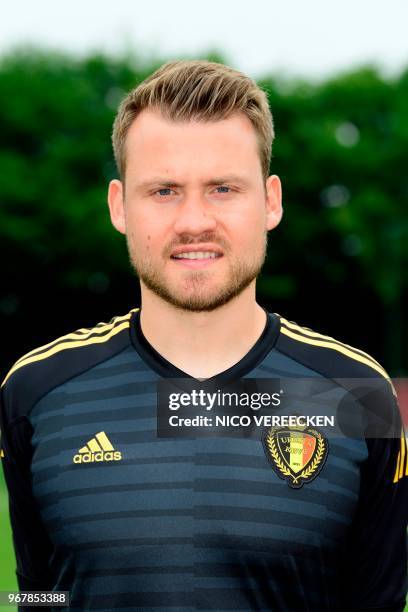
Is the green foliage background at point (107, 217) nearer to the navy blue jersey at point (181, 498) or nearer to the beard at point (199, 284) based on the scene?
the navy blue jersey at point (181, 498)

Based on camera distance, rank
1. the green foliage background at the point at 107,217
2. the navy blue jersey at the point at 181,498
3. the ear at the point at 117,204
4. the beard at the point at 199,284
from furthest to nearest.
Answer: the green foliage background at the point at 107,217
the ear at the point at 117,204
the beard at the point at 199,284
the navy blue jersey at the point at 181,498

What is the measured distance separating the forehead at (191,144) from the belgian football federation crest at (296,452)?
3.04ft

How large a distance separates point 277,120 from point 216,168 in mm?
41510

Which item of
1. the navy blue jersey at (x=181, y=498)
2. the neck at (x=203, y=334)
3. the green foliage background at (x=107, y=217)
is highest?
the neck at (x=203, y=334)

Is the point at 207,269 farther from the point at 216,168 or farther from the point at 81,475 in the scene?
the point at 81,475

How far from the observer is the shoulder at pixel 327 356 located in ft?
10.7

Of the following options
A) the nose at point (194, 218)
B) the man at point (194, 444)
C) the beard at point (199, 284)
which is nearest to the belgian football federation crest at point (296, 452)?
the man at point (194, 444)

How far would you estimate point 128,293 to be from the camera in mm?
39812

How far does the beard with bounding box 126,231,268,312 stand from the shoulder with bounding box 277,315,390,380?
1.02 ft

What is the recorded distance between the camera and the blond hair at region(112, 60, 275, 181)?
317cm

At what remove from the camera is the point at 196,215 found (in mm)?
3029

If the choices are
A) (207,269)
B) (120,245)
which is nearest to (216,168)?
(207,269)

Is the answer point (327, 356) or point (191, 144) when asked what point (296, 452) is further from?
point (191, 144)

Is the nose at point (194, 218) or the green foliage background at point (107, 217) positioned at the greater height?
the nose at point (194, 218)
